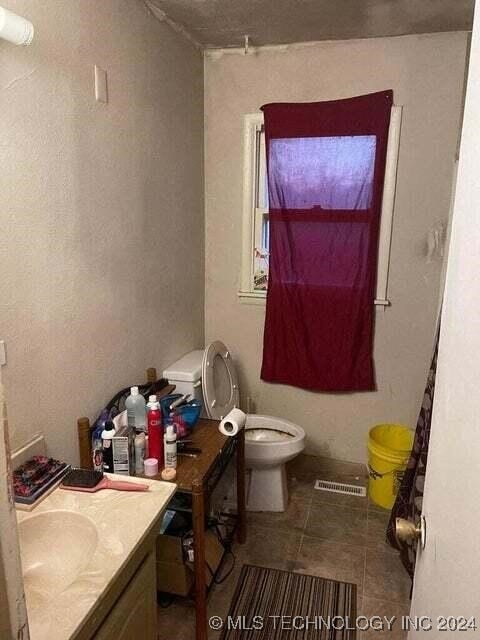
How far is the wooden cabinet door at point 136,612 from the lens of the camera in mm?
1074

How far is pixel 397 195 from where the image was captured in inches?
96.1

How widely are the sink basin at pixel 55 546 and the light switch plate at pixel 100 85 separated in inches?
56.2

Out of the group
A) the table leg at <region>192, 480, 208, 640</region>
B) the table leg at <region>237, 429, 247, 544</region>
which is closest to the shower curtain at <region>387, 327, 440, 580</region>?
the table leg at <region>237, 429, 247, 544</region>

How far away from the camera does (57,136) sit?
1503mm

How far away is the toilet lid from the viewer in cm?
223

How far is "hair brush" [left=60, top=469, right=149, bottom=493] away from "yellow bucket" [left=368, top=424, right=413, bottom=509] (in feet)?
4.92

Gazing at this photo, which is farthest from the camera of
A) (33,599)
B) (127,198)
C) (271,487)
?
(271,487)

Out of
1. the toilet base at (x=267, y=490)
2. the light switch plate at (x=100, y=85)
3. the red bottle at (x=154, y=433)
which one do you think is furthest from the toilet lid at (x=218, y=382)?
the light switch plate at (x=100, y=85)

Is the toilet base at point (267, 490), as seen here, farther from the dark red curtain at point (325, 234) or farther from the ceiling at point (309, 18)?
the ceiling at point (309, 18)

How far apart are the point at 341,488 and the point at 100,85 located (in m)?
2.38

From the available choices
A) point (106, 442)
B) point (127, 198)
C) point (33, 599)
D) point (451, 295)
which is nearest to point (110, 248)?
point (127, 198)

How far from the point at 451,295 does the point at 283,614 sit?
160cm

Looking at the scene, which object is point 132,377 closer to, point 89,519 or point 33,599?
point 89,519

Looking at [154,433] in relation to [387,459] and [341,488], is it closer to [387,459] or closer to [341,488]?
[387,459]
